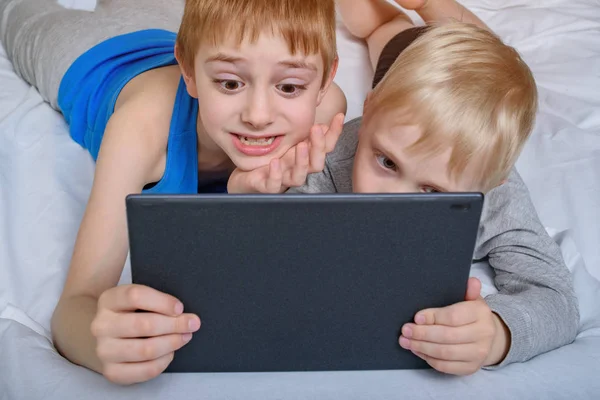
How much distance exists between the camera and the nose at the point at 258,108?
0.95 meters

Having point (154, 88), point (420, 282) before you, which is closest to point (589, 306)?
point (420, 282)

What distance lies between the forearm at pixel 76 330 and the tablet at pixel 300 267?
121 millimetres

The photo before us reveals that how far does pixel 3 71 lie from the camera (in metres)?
1.57

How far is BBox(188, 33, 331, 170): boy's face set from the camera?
947 mm

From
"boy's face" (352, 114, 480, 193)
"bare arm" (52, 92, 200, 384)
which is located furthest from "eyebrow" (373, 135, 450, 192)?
"bare arm" (52, 92, 200, 384)

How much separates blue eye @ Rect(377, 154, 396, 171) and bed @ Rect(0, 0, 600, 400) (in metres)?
0.24

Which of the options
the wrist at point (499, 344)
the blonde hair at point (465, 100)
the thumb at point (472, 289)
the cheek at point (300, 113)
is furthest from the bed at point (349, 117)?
the cheek at point (300, 113)

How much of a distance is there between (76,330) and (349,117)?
80 cm

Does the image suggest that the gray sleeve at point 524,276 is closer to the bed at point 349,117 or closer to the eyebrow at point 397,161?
the bed at point 349,117

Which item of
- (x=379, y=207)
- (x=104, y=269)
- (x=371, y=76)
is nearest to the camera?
(x=379, y=207)

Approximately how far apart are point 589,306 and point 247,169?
55 centimetres

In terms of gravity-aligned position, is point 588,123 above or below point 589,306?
above

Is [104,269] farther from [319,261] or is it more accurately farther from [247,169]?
[319,261]

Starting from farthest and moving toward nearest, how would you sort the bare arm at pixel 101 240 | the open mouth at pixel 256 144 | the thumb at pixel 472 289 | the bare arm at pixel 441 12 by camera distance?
the bare arm at pixel 441 12, the open mouth at pixel 256 144, the bare arm at pixel 101 240, the thumb at pixel 472 289
